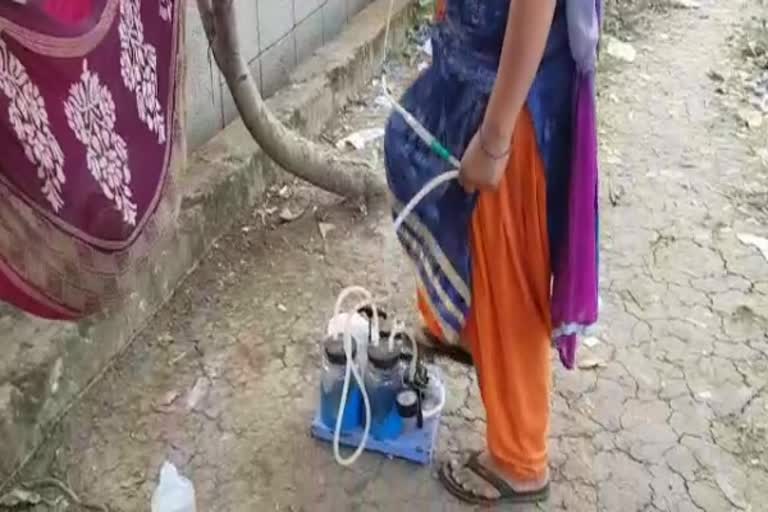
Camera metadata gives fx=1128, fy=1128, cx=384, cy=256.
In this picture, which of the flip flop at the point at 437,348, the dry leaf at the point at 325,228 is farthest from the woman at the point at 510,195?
the dry leaf at the point at 325,228

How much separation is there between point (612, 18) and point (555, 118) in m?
2.74

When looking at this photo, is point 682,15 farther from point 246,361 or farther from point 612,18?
point 246,361

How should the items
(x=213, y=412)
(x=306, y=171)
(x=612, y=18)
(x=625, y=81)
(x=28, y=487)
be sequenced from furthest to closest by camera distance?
1. (x=612, y=18)
2. (x=625, y=81)
3. (x=306, y=171)
4. (x=213, y=412)
5. (x=28, y=487)

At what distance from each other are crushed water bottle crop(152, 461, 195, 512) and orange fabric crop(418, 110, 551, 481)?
584mm

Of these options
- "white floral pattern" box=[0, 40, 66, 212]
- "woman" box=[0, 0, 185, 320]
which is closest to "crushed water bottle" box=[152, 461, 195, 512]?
"woman" box=[0, 0, 185, 320]

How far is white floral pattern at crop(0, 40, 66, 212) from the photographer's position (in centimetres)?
146

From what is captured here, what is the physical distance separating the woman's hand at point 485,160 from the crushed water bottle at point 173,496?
81 centimetres

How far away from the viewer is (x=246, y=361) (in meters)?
2.55

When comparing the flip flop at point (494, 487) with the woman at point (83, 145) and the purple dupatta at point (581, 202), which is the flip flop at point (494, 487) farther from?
the woman at point (83, 145)

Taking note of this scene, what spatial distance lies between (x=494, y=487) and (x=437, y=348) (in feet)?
1.22

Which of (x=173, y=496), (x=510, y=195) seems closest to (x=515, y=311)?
(x=510, y=195)

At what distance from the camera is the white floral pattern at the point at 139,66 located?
1729mm

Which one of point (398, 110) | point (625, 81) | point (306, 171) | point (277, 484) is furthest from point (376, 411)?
point (625, 81)

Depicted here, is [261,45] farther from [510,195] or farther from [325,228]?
[510,195]
